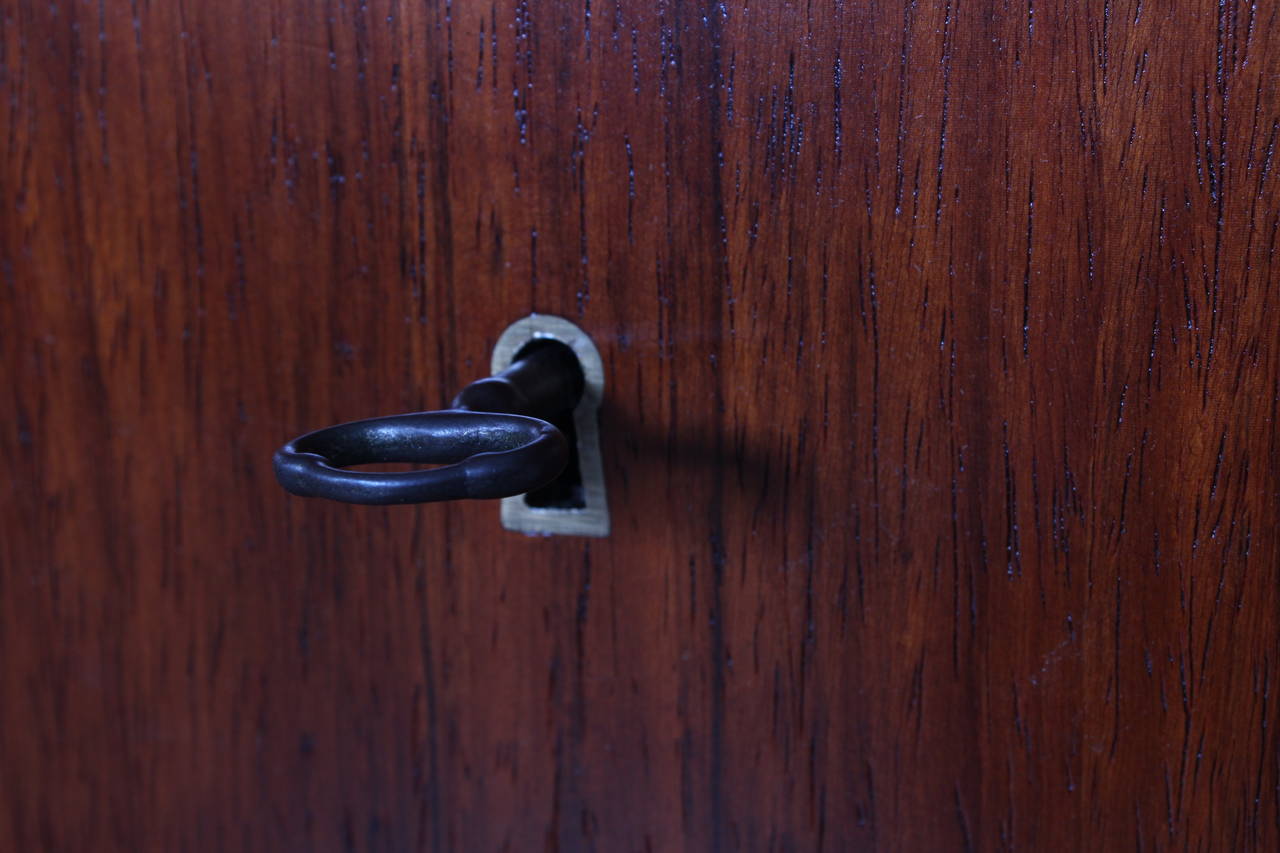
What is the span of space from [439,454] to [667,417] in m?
0.08

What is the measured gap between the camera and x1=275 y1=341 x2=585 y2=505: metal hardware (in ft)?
0.59

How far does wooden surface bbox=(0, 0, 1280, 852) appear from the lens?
0.75 feet

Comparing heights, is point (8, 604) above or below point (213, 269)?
below

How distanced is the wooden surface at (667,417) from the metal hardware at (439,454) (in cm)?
7

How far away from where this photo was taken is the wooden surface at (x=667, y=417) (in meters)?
0.23

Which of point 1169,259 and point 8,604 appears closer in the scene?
point 1169,259

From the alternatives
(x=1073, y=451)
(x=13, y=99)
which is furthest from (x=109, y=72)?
(x=1073, y=451)

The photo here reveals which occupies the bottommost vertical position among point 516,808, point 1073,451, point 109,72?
point 516,808

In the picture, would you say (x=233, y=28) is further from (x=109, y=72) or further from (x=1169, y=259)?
(x=1169, y=259)

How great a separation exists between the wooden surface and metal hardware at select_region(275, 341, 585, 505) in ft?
0.23

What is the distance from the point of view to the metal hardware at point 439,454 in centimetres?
18

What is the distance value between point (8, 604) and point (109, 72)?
180 mm

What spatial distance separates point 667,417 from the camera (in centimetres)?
27

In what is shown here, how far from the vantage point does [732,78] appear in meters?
0.25
